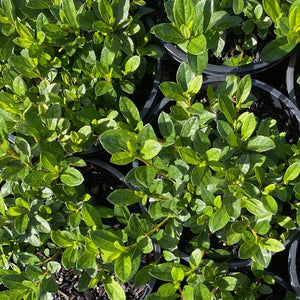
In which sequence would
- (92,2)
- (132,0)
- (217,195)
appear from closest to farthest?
(217,195), (92,2), (132,0)

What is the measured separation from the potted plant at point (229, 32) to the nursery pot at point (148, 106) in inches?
3.5

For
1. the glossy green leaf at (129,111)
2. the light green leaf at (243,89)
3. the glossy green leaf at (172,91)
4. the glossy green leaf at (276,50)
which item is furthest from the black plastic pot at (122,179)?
the glossy green leaf at (276,50)

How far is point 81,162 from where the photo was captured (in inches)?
52.6

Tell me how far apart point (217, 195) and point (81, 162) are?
423 millimetres

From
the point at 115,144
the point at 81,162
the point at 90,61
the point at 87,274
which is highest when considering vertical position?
the point at 90,61

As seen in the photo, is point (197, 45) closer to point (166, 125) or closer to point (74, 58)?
point (166, 125)

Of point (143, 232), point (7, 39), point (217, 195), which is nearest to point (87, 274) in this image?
point (143, 232)

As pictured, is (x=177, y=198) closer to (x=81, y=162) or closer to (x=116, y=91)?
(x=81, y=162)

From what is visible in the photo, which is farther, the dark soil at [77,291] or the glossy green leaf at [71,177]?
the dark soil at [77,291]

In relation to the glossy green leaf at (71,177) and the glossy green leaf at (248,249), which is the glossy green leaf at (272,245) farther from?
the glossy green leaf at (71,177)

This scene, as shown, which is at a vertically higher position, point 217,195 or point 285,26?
point 285,26

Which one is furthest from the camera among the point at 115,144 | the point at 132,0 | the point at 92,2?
the point at 132,0

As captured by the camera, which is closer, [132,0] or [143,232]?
[143,232]

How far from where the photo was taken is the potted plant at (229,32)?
49.0 inches
